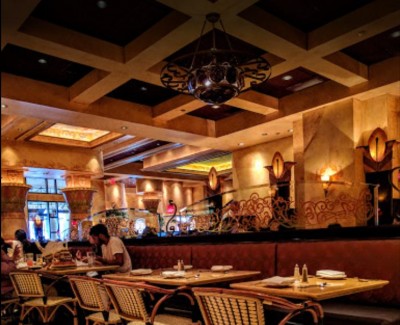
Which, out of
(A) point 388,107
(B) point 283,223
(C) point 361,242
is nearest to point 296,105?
(A) point 388,107

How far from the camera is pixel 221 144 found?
12078 mm

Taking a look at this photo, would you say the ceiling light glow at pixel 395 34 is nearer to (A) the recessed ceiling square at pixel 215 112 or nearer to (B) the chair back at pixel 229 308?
(A) the recessed ceiling square at pixel 215 112

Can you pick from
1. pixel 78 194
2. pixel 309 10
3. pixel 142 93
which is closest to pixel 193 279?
pixel 309 10

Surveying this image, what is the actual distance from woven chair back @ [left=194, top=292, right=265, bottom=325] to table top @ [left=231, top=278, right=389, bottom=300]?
0.44 m

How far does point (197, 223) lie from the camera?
6.09 metres

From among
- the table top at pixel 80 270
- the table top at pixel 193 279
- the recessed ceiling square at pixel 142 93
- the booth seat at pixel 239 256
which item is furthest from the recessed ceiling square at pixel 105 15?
the table top at pixel 193 279

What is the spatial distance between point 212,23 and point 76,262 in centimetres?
360

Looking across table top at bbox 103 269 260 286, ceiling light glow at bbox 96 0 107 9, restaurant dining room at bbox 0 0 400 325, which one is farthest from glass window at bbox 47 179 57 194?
table top at bbox 103 269 260 286

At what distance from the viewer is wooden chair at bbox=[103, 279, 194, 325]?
10.1 feet

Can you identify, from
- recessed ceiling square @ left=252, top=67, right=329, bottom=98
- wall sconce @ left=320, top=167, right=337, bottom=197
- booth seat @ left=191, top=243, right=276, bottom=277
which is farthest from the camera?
wall sconce @ left=320, top=167, right=337, bottom=197

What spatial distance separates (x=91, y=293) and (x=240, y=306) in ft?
5.45

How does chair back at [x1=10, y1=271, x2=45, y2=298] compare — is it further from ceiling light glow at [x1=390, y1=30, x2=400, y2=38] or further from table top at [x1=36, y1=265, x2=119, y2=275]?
ceiling light glow at [x1=390, y1=30, x2=400, y2=38]

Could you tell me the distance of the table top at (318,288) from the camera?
2752 mm

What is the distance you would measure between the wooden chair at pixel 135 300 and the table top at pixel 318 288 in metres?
0.60
